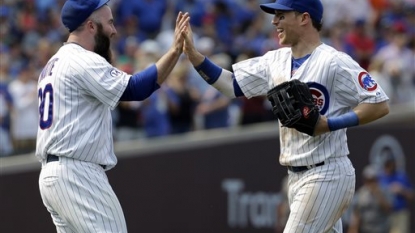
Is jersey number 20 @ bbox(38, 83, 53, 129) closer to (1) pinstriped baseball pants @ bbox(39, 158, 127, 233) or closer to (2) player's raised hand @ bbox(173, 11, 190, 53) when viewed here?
(1) pinstriped baseball pants @ bbox(39, 158, 127, 233)

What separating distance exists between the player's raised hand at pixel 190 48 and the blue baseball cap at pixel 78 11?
2.11 ft

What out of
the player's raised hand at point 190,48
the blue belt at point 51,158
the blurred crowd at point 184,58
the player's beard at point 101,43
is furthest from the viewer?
the blurred crowd at point 184,58

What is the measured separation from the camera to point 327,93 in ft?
Result: 24.7

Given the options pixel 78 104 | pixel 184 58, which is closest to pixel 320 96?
pixel 78 104

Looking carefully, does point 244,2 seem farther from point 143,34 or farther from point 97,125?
point 97,125

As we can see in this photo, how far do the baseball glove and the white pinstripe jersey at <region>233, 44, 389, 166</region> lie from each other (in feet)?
0.68

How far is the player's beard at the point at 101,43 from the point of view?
7516mm

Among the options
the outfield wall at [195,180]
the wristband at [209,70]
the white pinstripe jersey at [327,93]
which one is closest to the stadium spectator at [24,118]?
the outfield wall at [195,180]

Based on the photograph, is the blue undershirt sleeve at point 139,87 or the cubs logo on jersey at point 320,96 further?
the cubs logo on jersey at point 320,96

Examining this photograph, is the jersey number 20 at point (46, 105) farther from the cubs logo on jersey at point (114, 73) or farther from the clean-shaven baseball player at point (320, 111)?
the clean-shaven baseball player at point (320, 111)

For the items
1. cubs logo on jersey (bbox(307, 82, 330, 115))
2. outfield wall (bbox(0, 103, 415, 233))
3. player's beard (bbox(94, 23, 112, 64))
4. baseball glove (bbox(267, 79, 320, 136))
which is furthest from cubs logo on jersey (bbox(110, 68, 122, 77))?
outfield wall (bbox(0, 103, 415, 233))

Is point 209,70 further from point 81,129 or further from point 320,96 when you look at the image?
point 81,129

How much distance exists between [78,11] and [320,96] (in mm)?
1704

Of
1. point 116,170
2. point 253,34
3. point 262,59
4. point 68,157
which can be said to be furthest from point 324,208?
point 253,34
